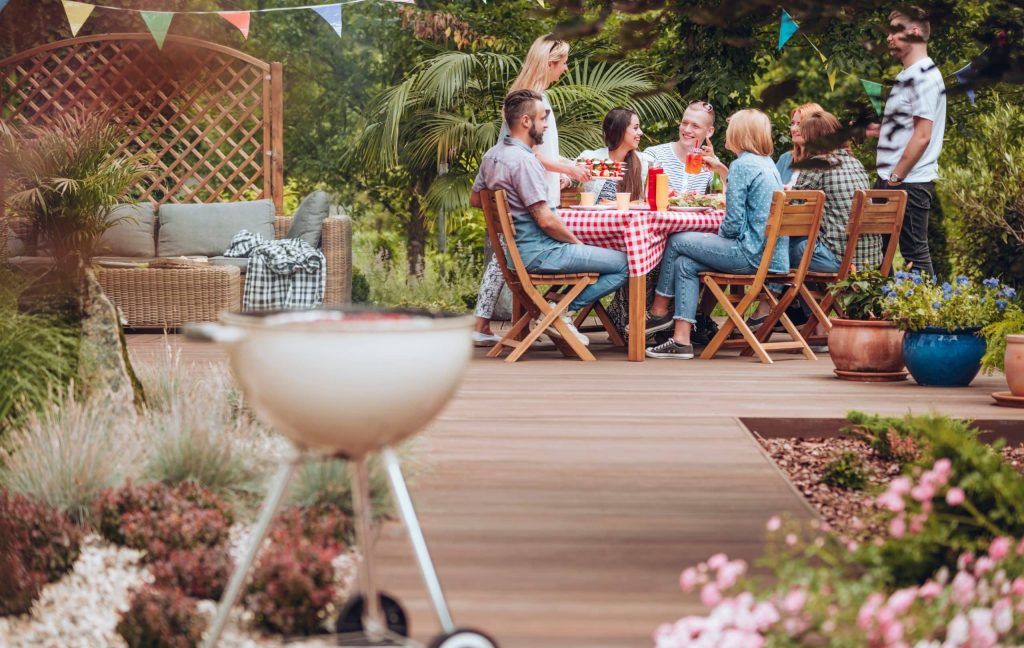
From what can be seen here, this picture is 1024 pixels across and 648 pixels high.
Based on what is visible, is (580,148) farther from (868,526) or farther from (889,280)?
(868,526)

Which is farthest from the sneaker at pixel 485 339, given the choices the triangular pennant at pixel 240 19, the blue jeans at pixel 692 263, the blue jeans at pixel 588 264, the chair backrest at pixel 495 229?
the triangular pennant at pixel 240 19

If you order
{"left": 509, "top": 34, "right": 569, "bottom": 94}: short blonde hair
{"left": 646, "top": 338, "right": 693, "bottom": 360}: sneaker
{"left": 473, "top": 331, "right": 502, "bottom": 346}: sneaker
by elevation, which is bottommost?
{"left": 473, "top": 331, "right": 502, "bottom": 346}: sneaker

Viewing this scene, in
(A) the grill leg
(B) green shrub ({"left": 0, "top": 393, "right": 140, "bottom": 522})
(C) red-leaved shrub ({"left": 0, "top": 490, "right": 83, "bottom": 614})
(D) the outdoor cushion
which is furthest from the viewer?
(D) the outdoor cushion

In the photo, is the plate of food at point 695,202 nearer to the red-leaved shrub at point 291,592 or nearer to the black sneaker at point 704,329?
the black sneaker at point 704,329

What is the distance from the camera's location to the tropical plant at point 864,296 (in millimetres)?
5199

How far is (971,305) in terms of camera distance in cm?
479

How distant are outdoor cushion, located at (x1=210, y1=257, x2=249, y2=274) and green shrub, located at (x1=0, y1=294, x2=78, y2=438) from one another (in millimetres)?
3921

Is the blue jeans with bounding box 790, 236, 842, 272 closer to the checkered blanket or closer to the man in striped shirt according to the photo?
the man in striped shirt

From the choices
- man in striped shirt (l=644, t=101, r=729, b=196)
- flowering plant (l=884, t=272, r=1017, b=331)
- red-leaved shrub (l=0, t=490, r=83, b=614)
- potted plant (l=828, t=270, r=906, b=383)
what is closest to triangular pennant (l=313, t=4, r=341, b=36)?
man in striped shirt (l=644, t=101, r=729, b=196)

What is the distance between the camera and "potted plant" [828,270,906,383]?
506cm

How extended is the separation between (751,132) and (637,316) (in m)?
0.94

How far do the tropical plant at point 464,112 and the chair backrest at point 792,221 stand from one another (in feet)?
9.42

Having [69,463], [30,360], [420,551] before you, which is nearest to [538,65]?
[30,360]

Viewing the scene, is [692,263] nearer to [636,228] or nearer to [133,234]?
[636,228]
